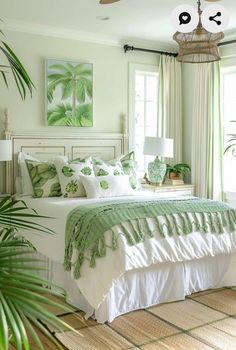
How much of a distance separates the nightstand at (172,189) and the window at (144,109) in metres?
0.53

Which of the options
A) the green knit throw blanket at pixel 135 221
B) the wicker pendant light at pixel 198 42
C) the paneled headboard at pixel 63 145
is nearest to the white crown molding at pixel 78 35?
the paneled headboard at pixel 63 145

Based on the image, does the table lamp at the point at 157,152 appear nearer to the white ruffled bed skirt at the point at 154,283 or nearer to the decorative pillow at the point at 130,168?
the decorative pillow at the point at 130,168

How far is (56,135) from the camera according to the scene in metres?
5.07

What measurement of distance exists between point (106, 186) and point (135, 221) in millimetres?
975

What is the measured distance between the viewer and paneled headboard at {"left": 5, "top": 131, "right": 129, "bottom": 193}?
4.79 m

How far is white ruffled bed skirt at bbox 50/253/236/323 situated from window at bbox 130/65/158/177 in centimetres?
212

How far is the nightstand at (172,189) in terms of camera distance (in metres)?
5.30

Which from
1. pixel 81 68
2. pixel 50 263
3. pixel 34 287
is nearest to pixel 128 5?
pixel 81 68


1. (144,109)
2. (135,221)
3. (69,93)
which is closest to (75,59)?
(69,93)

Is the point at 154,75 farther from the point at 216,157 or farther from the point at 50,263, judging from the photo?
the point at 50,263

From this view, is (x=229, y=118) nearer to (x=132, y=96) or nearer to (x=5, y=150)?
(x=132, y=96)

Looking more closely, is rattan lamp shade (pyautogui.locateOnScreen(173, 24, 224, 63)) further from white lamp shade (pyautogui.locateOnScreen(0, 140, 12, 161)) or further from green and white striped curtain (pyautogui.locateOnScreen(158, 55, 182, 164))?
green and white striped curtain (pyautogui.locateOnScreen(158, 55, 182, 164))

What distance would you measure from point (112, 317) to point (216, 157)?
9.28ft

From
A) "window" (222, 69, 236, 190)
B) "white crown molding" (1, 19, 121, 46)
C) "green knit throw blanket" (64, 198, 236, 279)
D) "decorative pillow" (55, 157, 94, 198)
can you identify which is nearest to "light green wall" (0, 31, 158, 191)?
"white crown molding" (1, 19, 121, 46)
